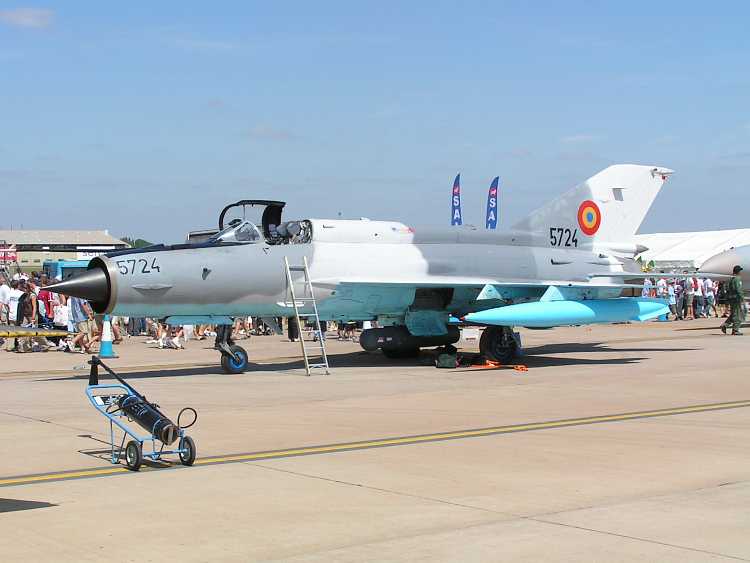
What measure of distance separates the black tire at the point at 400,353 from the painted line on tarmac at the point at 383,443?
26.3 ft

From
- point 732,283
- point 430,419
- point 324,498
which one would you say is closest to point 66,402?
point 430,419

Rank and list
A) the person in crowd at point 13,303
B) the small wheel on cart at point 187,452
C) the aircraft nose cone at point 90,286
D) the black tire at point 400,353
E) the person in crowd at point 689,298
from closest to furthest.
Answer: the small wheel on cart at point 187,452 < the aircraft nose cone at point 90,286 < the black tire at point 400,353 < the person in crowd at point 13,303 < the person in crowd at point 689,298

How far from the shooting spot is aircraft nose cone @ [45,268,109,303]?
14.7 meters

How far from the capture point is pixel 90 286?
14930 mm

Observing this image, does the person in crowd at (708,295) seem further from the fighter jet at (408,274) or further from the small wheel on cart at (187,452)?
the small wheel on cart at (187,452)

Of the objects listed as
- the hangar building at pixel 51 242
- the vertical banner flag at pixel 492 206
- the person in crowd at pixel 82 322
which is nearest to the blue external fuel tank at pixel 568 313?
the person in crowd at pixel 82 322

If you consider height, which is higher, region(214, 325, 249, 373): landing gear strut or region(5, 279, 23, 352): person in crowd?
region(5, 279, 23, 352): person in crowd

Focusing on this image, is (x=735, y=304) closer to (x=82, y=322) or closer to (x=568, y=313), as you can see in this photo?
(x=568, y=313)

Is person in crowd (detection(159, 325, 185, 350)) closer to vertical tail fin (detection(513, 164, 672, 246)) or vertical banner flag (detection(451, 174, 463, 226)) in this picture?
vertical tail fin (detection(513, 164, 672, 246))

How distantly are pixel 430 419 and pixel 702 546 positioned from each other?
227 inches

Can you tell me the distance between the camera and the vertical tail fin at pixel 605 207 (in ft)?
67.9

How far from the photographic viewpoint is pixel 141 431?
974 centimetres

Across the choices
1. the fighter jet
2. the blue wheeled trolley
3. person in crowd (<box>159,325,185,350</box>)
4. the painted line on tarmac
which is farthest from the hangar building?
the blue wheeled trolley

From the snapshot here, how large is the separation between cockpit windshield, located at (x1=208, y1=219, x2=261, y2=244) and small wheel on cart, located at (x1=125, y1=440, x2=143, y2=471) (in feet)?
27.7
